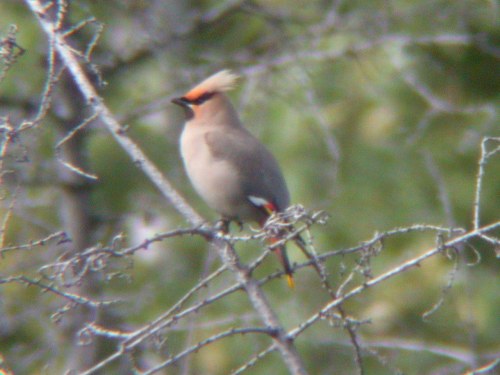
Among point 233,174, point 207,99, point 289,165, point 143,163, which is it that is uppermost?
point 289,165

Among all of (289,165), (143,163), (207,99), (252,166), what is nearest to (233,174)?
(252,166)

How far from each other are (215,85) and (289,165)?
2225 mm

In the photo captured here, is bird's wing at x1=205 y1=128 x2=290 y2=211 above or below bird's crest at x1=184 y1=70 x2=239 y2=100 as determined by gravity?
below

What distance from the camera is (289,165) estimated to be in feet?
23.3

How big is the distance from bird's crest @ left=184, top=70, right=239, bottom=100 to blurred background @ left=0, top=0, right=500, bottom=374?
1.14 feet

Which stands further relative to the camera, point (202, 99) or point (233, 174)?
point (202, 99)

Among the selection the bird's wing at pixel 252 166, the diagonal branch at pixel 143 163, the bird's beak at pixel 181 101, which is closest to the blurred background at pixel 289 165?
the bird's beak at pixel 181 101

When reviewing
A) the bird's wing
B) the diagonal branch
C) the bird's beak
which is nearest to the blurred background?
the bird's beak

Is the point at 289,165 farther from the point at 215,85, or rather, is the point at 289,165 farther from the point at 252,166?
the point at 252,166

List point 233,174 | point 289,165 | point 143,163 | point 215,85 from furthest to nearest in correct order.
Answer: point 289,165, point 215,85, point 233,174, point 143,163

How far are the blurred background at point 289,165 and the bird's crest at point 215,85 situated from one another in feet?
1.14

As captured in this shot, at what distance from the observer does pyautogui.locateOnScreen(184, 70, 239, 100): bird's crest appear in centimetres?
491

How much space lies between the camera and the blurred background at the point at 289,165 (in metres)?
5.40

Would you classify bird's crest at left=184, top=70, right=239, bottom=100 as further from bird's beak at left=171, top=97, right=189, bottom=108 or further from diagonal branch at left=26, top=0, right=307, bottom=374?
diagonal branch at left=26, top=0, right=307, bottom=374
